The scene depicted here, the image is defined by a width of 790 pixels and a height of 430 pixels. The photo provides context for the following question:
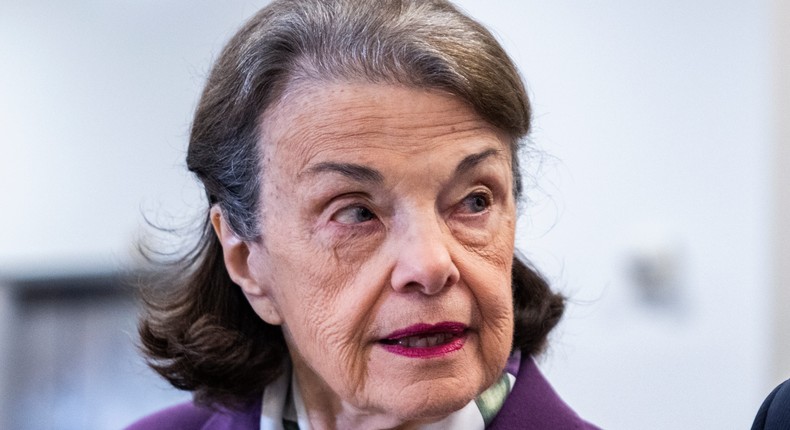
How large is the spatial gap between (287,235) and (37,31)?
2490 mm

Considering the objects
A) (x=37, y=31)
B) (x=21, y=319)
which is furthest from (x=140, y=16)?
(x=21, y=319)

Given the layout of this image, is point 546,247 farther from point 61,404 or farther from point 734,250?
point 61,404

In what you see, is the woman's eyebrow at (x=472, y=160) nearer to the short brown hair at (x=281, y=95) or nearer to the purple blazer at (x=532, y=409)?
the short brown hair at (x=281, y=95)

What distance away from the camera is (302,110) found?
1433 mm

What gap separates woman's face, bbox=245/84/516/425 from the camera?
54.2 inches

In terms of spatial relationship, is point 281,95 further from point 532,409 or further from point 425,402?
point 532,409

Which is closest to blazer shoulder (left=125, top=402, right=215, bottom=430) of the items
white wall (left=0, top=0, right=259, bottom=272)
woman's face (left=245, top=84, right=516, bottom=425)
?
woman's face (left=245, top=84, right=516, bottom=425)

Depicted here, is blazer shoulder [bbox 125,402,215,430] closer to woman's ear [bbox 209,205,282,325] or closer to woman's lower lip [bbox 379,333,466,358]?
woman's ear [bbox 209,205,282,325]

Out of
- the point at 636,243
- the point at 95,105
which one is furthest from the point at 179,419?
the point at 95,105

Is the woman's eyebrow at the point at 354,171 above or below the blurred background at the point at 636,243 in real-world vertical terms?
above

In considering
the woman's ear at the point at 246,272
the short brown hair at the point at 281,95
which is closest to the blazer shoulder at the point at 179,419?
the short brown hair at the point at 281,95

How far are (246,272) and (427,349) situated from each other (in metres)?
0.37

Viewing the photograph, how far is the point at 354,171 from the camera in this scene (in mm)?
1390

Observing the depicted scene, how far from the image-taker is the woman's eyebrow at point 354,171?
54.4 inches
